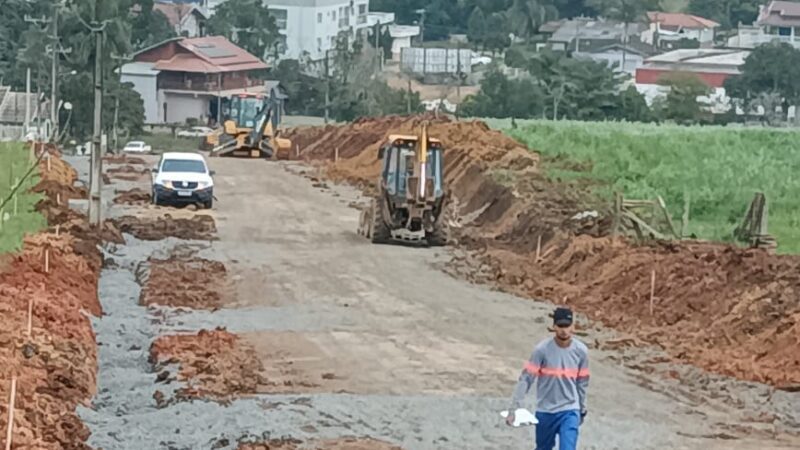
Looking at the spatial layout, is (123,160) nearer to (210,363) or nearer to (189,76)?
(189,76)

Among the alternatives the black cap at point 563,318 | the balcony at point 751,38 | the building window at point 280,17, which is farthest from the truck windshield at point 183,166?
the building window at point 280,17

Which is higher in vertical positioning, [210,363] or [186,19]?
[186,19]

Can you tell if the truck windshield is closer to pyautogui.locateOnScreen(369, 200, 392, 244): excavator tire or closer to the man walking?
pyautogui.locateOnScreen(369, 200, 392, 244): excavator tire

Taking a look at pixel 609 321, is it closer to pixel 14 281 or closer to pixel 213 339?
pixel 213 339

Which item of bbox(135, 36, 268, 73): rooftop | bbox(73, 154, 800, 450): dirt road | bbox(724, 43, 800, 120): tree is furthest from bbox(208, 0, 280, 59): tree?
bbox(73, 154, 800, 450): dirt road

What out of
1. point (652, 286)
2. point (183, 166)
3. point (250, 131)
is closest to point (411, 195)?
point (652, 286)

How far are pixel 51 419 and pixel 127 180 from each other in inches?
1486

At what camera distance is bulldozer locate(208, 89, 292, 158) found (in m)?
63.9

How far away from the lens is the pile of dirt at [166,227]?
3794 centimetres

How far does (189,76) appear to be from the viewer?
95812 millimetres

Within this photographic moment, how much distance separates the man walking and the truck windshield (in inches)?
1253

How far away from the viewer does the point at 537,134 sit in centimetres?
5828

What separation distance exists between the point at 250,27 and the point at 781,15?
118 ft

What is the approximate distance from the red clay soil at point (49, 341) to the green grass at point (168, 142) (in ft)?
161
